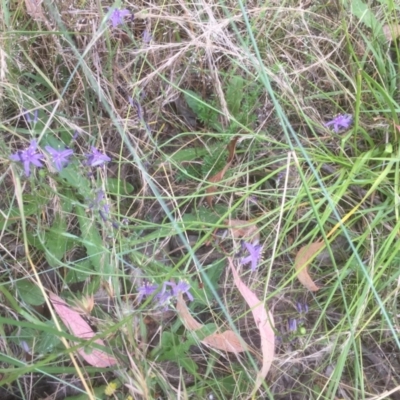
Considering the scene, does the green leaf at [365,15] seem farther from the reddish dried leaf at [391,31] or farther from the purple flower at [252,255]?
the purple flower at [252,255]

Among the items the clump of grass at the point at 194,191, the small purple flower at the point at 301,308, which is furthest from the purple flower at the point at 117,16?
the small purple flower at the point at 301,308

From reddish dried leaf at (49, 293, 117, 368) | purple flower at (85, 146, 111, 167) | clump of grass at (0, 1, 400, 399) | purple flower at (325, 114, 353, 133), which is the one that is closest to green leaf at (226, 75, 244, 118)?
clump of grass at (0, 1, 400, 399)

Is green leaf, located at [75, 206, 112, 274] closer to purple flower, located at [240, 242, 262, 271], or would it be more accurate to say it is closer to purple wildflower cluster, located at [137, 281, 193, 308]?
purple wildflower cluster, located at [137, 281, 193, 308]

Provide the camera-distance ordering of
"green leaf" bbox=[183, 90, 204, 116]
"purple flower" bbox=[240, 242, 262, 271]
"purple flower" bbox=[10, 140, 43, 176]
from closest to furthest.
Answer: "purple flower" bbox=[10, 140, 43, 176] < "purple flower" bbox=[240, 242, 262, 271] < "green leaf" bbox=[183, 90, 204, 116]

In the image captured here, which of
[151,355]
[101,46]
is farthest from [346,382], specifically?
[101,46]

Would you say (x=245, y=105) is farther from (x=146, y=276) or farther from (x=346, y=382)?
(x=346, y=382)

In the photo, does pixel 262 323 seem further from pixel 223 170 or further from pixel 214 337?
pixel 223 170
